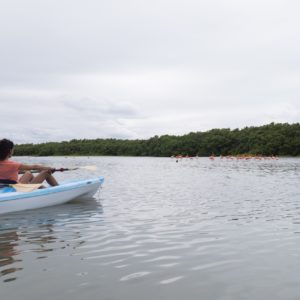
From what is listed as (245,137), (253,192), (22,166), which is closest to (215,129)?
(245,137)

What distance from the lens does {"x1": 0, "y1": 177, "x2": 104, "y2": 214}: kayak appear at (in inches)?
506

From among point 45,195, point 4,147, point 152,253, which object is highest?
point 4,147

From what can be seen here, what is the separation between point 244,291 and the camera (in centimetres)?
585

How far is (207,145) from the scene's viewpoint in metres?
114

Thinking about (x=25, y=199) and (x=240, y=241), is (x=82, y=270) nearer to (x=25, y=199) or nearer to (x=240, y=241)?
(x=240, y=241)

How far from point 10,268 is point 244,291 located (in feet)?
12.1

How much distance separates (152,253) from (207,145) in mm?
107697

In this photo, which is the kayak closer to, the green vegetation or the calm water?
the calm water

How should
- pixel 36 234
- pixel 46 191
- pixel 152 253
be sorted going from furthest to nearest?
pixel 46 191 < pixel 36 234 < pixel 152 253

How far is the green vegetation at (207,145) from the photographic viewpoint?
101750mm

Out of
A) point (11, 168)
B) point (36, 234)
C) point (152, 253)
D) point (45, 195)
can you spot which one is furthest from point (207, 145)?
point (152, 253)

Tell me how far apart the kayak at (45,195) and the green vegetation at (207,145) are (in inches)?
3525

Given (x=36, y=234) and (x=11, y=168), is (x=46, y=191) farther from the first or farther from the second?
(x=36, y=234)

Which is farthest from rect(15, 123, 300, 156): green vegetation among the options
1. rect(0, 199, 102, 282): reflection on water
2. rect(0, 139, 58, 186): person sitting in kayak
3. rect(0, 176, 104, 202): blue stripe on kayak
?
rect(0, 199, 102, 282): reflection on water
